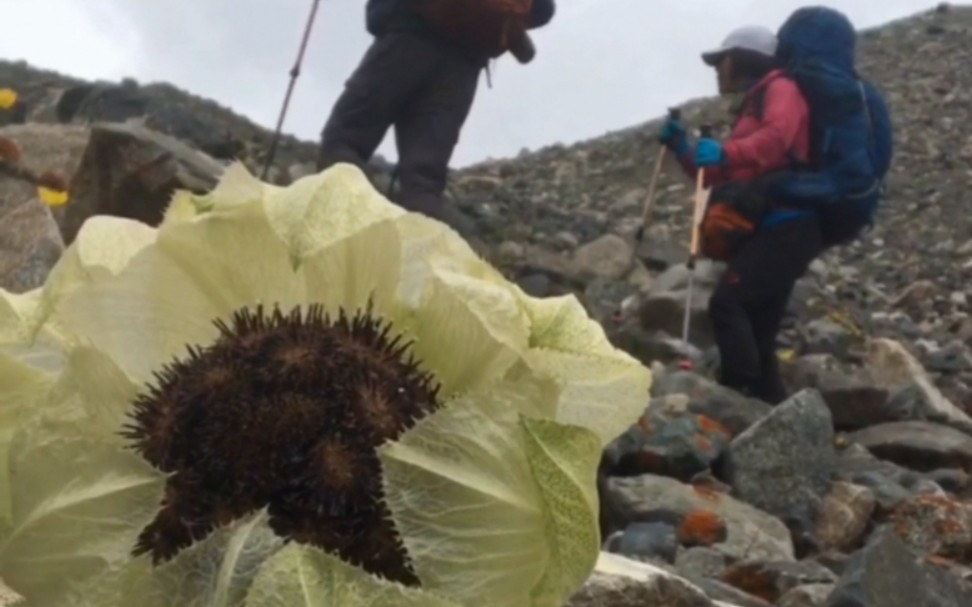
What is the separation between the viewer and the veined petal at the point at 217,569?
129 centimetres

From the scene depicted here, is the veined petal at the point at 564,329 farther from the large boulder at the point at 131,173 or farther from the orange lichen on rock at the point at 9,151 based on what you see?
the large boulder at the point at 131,173

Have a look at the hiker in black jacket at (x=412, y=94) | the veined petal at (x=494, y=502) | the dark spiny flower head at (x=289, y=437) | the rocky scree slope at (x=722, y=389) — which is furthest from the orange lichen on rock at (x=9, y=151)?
the veined petal at (x=494, y=502)

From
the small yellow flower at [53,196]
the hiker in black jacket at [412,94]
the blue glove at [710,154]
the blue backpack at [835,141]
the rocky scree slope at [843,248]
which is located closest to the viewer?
the small yellow flower at [53,196]

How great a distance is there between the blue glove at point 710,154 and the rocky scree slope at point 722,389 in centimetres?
109

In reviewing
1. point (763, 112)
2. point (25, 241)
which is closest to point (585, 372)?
point (25, 241)

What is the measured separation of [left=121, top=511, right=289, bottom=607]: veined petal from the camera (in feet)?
4.25

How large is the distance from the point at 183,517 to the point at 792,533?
15.0 feet

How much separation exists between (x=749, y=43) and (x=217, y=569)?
9001mm

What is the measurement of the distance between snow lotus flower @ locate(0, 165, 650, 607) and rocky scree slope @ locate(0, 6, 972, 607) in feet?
1.42

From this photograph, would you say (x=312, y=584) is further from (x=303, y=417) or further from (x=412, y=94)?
(x=412, y=94)

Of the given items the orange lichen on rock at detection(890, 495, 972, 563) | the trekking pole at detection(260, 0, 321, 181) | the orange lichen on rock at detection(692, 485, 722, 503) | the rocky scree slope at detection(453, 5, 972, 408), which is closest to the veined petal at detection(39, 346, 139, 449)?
the orange lichen on rock at detection(890, 495, 972, 563)

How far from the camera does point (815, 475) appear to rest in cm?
621

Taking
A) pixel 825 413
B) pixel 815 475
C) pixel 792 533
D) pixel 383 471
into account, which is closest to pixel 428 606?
pixel 383 471

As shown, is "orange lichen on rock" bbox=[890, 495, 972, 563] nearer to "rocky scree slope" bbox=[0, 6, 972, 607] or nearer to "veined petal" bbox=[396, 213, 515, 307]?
"rocky scree slope" bbox=[0, 6, 972, 607]
